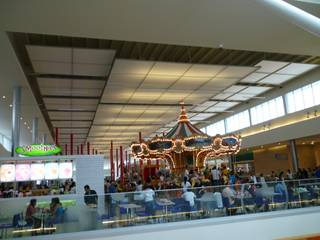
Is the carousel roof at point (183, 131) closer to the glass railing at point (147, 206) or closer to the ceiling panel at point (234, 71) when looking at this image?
the ceiling panel at point (234, 71)

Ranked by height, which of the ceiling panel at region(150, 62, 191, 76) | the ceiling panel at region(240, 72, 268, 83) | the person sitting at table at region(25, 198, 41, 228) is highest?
the ceiling panel at region(240, 72, 268, 83)

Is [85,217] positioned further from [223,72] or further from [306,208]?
[223,72]

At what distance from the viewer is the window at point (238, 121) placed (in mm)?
24750

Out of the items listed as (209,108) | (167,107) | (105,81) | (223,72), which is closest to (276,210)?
(223,72)

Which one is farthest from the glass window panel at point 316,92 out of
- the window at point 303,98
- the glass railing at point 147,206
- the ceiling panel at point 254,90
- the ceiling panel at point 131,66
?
the ceiling panel at point 131,66

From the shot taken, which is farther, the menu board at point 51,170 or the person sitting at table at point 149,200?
the menu board at point 51,170

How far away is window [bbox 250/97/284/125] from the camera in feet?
69.0

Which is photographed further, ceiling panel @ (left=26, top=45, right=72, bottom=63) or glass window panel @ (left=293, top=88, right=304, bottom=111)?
glass window panel @ (left=293, top=88, right=304, bottom=111)

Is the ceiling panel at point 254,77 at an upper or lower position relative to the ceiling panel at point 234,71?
upper

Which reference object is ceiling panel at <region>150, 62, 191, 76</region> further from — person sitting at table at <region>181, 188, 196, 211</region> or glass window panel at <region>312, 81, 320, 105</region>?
glass window panel at <region>312, 81, 320, 105</region>

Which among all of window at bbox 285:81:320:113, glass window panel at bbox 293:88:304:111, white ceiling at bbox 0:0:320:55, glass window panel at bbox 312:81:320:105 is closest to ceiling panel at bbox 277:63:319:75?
glass window panel at bbox 312:81:320:105

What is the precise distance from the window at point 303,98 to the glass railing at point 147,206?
9162mm

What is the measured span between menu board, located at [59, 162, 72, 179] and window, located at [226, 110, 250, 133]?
51.0 ft

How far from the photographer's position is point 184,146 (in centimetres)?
1781
